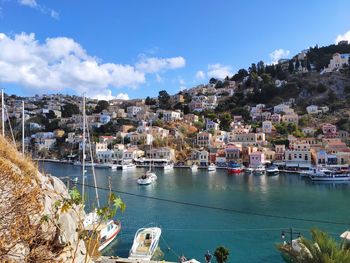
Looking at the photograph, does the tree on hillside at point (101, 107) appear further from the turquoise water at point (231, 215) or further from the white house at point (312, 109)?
the turquoise water at point (231, 215)

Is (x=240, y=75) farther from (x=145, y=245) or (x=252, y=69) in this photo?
(x=145, y=245)

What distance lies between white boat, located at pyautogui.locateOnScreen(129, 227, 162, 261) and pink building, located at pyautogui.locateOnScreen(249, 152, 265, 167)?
137 feet

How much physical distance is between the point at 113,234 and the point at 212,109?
238 feet

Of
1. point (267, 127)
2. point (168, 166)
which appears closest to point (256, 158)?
point (267, 127)

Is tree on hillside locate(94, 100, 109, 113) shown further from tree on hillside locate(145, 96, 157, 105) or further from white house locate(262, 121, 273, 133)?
white house locate(262, 121, 273, 133)

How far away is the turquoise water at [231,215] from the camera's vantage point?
16578mm

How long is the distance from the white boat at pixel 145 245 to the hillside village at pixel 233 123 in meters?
35.3

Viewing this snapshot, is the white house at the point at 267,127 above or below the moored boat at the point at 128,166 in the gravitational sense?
above

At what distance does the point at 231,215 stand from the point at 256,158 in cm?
3433

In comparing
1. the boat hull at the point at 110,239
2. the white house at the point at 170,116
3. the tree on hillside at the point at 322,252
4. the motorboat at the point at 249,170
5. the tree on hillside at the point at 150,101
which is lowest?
the boat hull at the point at 110,239

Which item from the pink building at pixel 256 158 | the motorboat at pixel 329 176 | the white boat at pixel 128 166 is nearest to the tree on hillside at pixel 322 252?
the motorboat at pixel 329 176

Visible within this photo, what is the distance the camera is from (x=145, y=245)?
15086mm

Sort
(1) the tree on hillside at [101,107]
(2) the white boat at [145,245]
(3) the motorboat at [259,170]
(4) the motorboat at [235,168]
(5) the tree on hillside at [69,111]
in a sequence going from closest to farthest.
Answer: (2) the white boat at [145,245], (3) the motorboat at [259,170], (4) the motorboat at [235,168], (5) the tree on hillside at [69,111], (1) the tree on hillside at [101,107]

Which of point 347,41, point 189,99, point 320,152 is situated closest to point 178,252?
point 320,152
